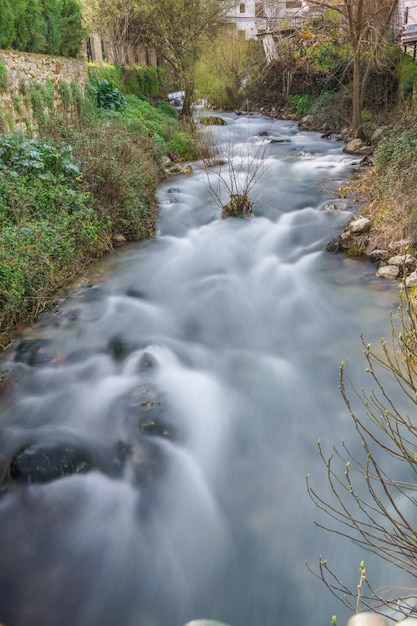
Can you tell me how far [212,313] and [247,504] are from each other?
314cm

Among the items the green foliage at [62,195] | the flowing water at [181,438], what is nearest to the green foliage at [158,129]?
the green foliage at [62,195]

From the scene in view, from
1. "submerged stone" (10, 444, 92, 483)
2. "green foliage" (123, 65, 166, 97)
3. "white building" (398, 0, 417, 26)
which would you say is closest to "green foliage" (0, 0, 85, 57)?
"green foliage" (123, 65, 166, 97)

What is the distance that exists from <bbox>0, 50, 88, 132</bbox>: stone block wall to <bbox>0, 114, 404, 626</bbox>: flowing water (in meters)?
3.04

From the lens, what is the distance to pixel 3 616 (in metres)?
3.20

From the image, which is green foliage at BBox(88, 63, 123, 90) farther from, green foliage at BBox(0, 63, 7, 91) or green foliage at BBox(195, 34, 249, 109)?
green foliage at BBox(0, 63, 7, 91)

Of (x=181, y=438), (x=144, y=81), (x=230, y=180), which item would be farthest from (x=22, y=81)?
(x=144, y=81)

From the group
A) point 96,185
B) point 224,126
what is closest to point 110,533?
point 96,185

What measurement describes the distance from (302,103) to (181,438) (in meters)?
17.9

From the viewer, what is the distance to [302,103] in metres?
19.6

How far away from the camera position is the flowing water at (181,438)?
347 centimetres

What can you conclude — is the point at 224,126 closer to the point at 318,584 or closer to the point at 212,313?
the point at 212,313

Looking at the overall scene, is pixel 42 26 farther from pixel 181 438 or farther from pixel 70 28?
pixel 181 438

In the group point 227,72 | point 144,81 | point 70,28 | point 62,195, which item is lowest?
point 62,195

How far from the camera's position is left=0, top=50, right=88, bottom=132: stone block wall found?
27.9 ft
